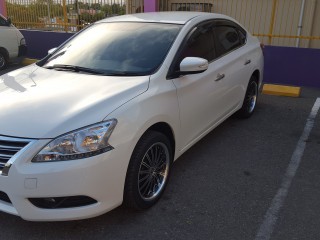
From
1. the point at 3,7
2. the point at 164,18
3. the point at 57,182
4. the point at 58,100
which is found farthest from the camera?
the point at 3,7

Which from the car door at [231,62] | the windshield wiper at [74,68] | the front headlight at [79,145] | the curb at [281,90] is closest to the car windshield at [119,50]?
the windshield wiper at [74,68]

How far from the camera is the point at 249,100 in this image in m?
5.55

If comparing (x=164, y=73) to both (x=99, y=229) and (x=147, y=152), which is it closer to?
(x=147, y=152)

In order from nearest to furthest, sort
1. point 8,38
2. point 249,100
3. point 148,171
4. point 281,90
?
point 148,171 → point 249,100 → point 281,90 → point 8,38

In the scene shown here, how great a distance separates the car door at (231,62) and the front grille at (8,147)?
8.05 feet

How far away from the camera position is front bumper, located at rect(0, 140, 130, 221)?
249 cm

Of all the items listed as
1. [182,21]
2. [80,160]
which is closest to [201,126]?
[182,21]

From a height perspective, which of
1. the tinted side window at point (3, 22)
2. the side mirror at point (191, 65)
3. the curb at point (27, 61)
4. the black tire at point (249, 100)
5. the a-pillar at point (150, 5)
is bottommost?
the curb at point (27, 61)

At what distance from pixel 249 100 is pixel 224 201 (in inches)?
100

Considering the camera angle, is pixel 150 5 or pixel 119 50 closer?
pixel 119 50

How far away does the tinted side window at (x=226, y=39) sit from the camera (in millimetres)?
4461

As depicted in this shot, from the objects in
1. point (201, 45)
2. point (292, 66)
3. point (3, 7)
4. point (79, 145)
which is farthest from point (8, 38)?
point (79, 145)

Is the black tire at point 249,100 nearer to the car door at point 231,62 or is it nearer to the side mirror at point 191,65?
the car door at point 231,62

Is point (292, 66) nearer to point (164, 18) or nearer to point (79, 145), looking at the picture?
point (164, 18)
